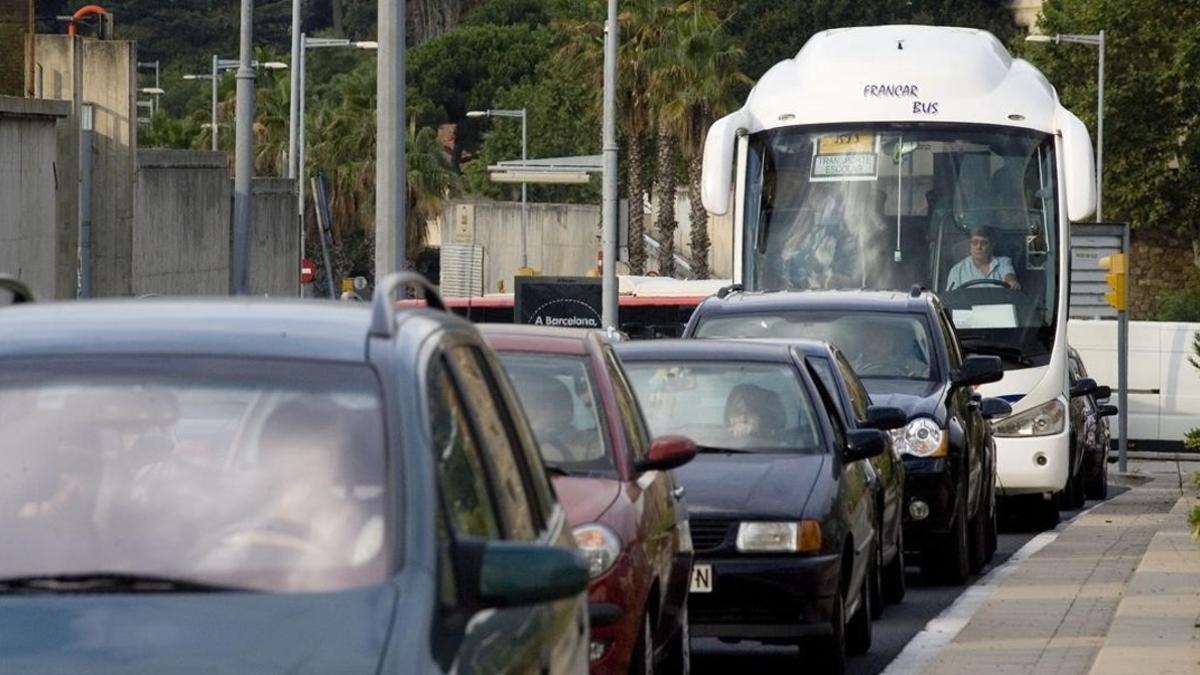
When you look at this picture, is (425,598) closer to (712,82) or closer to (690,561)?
(690,561)

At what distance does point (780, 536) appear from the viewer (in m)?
11.3

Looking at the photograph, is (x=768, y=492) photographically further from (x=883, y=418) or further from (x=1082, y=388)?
(x=1082, y=388)

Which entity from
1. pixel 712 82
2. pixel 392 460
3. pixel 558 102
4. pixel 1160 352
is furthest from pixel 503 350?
pixel 558 102

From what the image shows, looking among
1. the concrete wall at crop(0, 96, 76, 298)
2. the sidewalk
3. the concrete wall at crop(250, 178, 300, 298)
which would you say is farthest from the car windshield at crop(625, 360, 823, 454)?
the concrete wall at crop(250, 178, 300, 298)

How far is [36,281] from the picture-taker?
107ft

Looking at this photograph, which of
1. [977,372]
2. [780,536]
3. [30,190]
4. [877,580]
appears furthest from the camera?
[30,190]

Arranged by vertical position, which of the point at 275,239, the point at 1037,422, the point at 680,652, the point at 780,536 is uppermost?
the point at 275,239

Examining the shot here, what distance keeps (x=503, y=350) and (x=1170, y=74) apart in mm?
65935

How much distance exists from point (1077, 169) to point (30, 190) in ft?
48.9

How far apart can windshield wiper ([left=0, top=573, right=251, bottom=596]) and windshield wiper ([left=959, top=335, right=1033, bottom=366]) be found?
703 inches

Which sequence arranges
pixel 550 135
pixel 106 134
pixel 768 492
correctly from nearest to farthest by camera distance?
pixel 768 492
pixel 106 134
pixel 550 135

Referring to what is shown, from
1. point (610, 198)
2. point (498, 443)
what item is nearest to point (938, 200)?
point (610, 198)

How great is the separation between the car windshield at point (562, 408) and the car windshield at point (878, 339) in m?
7.16

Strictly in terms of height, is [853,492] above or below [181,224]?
below
